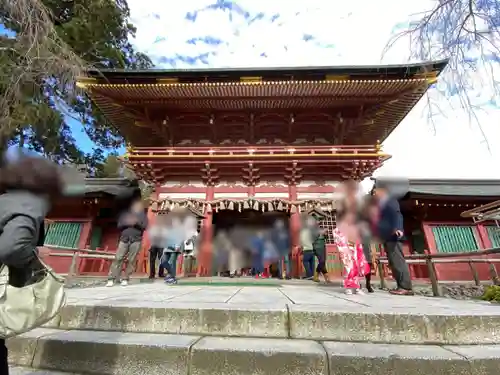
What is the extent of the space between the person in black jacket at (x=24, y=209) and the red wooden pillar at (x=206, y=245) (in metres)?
7.98

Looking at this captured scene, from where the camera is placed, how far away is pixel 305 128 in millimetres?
11234

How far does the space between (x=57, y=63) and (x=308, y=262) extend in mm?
7365

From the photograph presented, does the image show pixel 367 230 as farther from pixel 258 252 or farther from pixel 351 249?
pixel 258 252

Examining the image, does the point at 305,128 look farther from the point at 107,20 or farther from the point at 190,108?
the point at 107,20

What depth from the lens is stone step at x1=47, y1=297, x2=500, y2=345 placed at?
2.38m

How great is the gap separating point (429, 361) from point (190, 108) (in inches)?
411

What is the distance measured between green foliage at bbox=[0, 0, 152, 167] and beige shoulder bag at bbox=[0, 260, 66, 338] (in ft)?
6.11

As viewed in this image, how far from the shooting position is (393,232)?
14.4ft

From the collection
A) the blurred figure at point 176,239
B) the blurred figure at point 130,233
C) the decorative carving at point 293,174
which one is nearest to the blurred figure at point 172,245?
the blurred figure at point 176,239

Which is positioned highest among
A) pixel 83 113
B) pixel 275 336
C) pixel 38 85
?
pixel 83 113

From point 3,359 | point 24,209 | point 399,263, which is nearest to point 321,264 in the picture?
point 399,263

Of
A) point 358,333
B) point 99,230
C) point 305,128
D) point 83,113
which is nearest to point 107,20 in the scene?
point 83,113

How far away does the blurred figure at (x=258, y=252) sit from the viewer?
31.6 feet

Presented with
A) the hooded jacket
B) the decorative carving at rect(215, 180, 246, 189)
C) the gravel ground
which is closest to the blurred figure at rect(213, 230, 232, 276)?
the decorative carving at rect(215, 180, 246, 189)
